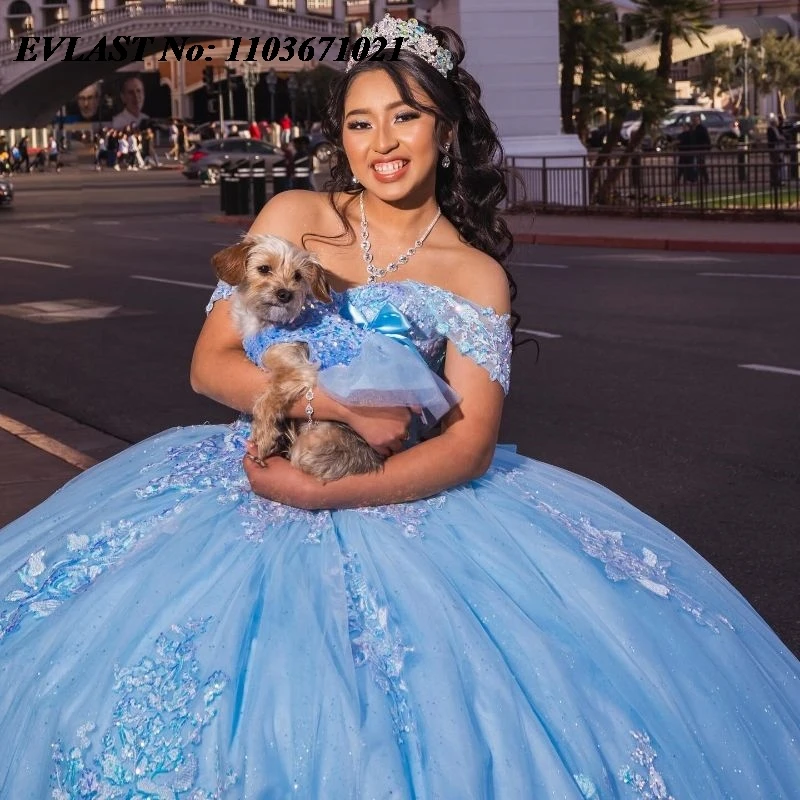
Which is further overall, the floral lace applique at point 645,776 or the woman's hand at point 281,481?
the woman's hand at point 281,481

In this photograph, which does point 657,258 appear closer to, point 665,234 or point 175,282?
point 665,234

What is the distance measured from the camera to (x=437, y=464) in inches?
130

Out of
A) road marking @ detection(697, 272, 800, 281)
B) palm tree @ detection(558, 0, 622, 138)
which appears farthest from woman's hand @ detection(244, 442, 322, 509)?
palm tree @ detection(558, 0, 622, 138)

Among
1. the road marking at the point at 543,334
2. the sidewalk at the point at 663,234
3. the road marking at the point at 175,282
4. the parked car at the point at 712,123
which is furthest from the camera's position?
the parked car at the point at 712,123

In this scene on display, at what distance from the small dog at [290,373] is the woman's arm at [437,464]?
0.03m

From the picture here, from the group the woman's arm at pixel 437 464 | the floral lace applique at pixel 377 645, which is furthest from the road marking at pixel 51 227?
the floral lace applique at pixel 377 645

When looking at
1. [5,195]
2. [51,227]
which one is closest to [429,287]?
[51,227]

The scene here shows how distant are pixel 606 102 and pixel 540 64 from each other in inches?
64.1

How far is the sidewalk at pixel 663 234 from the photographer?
20812mm

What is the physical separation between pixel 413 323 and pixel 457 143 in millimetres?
564

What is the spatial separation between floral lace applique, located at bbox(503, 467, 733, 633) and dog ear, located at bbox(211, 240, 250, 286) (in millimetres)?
827

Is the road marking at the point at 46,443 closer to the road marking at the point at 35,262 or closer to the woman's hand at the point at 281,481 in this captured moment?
the woman's hand at the point at 281,481

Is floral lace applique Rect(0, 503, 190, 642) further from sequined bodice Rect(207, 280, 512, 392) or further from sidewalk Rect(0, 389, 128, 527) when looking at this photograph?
sidewalk Rect(0, 389, 128, 527)

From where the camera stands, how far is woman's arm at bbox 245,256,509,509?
3.18 m
